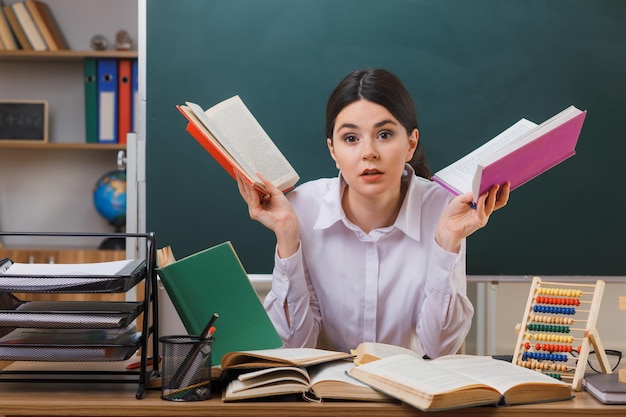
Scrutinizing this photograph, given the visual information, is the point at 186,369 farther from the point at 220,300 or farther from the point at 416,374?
the point at 416,374

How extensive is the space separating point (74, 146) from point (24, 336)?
2.70 m

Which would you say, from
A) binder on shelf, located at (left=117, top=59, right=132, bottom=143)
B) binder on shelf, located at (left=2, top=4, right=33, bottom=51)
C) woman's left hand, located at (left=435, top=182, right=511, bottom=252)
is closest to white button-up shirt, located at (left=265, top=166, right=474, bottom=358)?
woman's left hand, located at (left=435, top=182, right=511, bottom=252)

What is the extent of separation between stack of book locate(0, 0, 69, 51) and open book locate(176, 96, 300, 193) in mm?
2485

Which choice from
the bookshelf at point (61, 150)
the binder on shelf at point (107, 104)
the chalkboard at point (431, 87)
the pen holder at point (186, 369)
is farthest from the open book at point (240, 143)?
the bookshelf at point (61, 150)

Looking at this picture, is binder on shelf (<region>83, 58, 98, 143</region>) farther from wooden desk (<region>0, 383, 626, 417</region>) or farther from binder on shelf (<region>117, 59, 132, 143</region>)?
wooden desk (<region>0, 383, 626, 417</region>)

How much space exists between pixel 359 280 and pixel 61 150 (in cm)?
278

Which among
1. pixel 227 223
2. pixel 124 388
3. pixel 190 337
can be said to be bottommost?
pixel 124 388

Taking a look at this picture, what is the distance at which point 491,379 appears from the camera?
4.23 feet

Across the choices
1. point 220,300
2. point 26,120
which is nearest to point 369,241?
point 220,300

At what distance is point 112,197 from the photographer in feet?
13.1

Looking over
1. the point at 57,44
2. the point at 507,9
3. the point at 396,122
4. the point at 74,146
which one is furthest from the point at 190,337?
the point at 57,44

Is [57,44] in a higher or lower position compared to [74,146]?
higher

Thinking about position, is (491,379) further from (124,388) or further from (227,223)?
(227,223)

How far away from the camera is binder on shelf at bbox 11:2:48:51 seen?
3.96m
